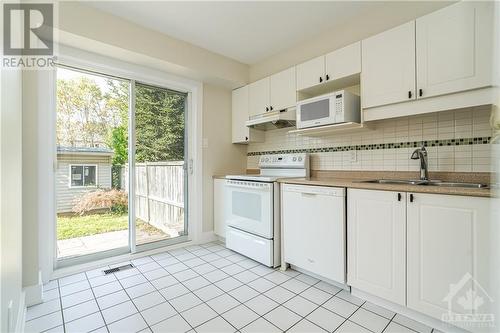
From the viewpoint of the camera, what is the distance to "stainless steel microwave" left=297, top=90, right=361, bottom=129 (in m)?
2.17

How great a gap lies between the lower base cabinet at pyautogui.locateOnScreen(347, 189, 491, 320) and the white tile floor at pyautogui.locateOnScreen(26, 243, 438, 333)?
0.22 m

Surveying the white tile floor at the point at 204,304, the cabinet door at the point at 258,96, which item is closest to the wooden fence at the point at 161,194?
the white tile floor at the point at 204,304

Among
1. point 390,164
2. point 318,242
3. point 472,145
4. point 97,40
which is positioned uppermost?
point 97,40

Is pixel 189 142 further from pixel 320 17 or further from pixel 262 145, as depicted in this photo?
pixel 320 17

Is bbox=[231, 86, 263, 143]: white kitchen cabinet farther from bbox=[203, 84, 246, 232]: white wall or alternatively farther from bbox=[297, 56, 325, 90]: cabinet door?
bbox=[297, 56, 325, 90]: cabinet door

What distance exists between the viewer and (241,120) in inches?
135

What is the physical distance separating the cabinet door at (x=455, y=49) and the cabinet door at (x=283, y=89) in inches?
48.3

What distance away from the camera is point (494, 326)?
4.24 ft

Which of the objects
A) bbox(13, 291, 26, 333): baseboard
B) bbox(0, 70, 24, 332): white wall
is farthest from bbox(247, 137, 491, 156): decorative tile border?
bbox(13, 291, 26, 333): baseboard

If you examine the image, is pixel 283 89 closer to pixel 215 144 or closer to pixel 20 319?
pixel 215 144

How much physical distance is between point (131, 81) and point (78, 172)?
119 cm

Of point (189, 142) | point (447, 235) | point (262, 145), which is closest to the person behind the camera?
point (447, 235)

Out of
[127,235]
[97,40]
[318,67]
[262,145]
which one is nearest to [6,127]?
[97,40]

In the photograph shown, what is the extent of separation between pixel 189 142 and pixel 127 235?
1398 mm
